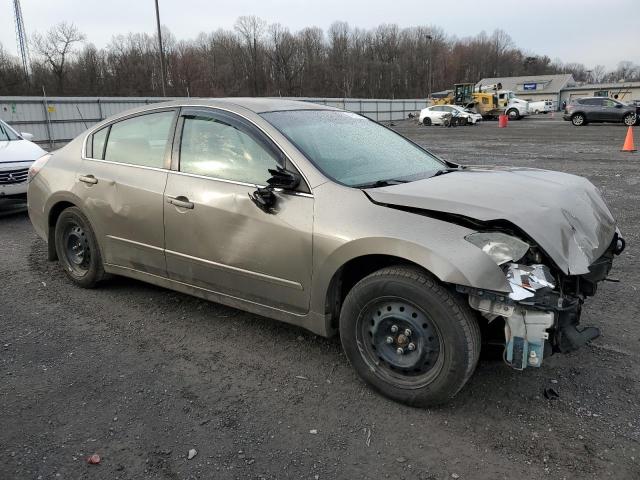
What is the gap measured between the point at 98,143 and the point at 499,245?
352cm

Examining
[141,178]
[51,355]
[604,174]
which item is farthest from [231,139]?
[604,174]

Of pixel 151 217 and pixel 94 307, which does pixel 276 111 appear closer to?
pixel 151 217

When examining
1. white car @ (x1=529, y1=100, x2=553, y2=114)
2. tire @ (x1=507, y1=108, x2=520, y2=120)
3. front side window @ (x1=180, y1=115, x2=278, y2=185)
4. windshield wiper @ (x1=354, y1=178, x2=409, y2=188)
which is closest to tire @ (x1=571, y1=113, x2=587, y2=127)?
tire @ (x1=507, y1=108, x2=520, y2=120)

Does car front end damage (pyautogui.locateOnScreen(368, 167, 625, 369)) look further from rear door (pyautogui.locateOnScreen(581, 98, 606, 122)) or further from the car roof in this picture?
rear door (pyautogui.locateOnScreen(581, 98, 606, 122))

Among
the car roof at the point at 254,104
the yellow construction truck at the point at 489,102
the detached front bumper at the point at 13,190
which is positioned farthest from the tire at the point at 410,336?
the yellow construction truck at the point at 489,102

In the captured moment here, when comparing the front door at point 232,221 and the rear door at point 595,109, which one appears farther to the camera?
the rear door at point 595,109

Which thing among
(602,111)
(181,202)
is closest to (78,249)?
Answer: (181,202)

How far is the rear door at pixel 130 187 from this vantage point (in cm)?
392

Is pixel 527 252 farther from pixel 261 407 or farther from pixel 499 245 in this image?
pixel 261 407

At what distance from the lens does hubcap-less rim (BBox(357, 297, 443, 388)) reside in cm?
281

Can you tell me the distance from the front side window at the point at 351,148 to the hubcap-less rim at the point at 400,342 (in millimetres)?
829

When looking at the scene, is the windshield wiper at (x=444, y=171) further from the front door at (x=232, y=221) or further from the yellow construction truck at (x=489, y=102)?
the yellow construction truck at (x=489, y=102)

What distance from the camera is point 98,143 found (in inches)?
179

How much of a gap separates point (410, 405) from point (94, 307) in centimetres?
285
